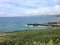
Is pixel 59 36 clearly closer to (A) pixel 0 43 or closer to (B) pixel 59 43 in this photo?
(B) pixel 59 43

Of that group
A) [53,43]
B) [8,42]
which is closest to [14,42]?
[8,42]

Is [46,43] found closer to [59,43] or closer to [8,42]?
[59,43]

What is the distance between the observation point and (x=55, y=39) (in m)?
7.01

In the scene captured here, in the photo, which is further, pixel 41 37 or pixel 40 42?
pixel 41 37

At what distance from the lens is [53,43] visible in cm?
639

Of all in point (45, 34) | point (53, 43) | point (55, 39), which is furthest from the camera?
point (45, 34)

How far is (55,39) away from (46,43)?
665 millimetres

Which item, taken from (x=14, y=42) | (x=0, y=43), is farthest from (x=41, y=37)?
(x=0, y=43)

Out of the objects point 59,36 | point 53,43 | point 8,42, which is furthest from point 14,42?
point 59,36

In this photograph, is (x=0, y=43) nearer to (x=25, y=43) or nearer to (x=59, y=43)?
(x=25, y=43)

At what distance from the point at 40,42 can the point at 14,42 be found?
906 mm

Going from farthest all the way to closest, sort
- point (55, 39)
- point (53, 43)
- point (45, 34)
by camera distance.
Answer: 1. point (45, 34)
2. point (55, 39)
3. point (53, 43)

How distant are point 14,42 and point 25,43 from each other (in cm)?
39

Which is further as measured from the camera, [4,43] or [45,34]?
[45,34]
